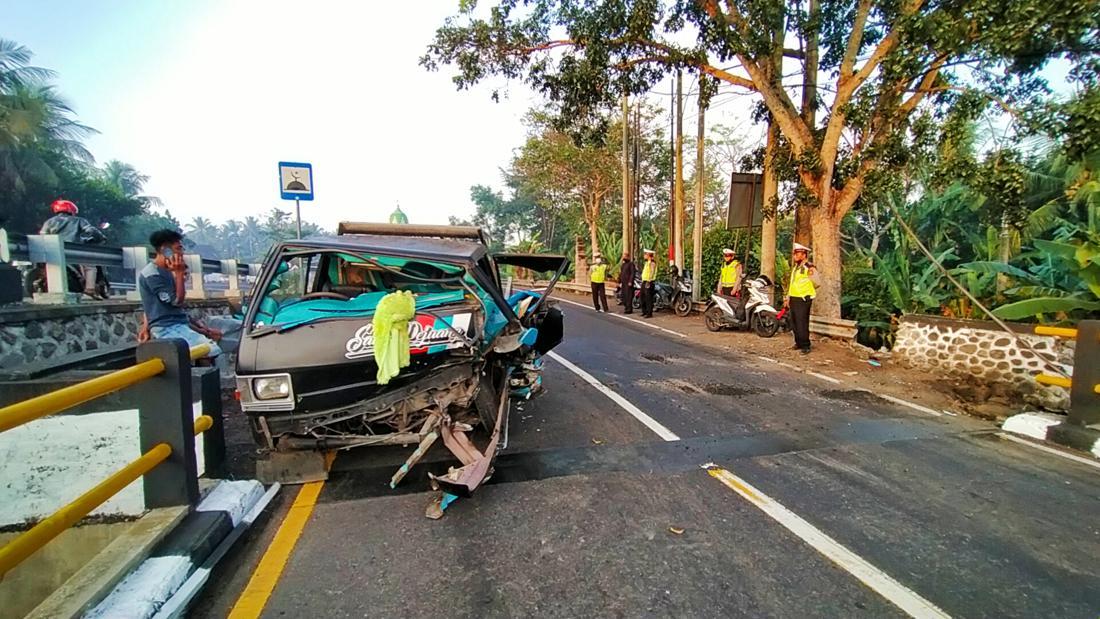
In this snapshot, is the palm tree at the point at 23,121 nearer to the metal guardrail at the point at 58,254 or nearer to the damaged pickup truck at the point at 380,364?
the metal guardrail at the point at 58,254

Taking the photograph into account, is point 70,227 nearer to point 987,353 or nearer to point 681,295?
point 987,353

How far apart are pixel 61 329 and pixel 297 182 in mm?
3662

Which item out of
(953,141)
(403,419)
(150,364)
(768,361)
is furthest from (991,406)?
(150,364)

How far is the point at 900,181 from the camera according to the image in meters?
9.62

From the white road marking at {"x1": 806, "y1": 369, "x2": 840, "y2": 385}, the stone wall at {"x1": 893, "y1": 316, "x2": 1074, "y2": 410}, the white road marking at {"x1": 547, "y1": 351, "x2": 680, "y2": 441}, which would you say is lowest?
the white road marking at {"x1": 806, "y1": 369, "x2": 840, "y2": 385}

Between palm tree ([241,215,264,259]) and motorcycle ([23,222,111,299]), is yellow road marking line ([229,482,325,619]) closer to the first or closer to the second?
motorcycle ([23,222,111,299])

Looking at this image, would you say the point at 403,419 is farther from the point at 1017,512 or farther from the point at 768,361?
the point at 768,361

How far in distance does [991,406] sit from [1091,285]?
196cm

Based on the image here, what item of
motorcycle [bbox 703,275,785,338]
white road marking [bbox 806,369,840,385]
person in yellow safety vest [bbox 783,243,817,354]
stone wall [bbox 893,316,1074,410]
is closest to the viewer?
stone wall [bbox 893,316,1074,410]

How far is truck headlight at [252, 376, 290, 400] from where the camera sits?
11.3ft

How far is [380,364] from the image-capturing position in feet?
11.2

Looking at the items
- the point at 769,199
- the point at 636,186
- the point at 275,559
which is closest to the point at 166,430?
the point at 275,559

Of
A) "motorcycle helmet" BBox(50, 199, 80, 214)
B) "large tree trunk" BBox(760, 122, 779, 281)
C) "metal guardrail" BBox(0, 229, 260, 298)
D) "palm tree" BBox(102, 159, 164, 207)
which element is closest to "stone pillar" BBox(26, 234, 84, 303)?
"metal guardrail" BBox(0, 229, 260, 298)

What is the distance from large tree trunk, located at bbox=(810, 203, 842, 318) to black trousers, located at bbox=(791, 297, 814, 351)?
4.57 feet
